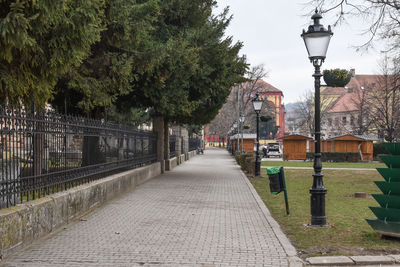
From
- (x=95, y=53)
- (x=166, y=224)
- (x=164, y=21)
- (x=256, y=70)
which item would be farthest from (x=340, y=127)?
(x=166, y=224)

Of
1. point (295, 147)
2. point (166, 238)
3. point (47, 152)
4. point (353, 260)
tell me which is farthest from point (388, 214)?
point (295, 147)

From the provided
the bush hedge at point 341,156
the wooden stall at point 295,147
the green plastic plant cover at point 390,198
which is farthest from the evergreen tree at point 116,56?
the wooden stall at point 295,147

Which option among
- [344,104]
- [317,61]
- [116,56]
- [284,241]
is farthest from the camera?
[344,104]

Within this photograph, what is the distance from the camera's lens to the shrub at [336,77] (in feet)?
30.3

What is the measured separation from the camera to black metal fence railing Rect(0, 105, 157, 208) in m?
6.61

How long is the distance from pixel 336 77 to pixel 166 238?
479cm

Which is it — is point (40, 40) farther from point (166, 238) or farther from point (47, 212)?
point (166, 238)

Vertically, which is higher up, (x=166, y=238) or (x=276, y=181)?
(x=276, y=181)

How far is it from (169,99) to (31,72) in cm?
1029

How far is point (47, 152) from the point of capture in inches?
323

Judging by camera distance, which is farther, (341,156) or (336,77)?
(341,156)

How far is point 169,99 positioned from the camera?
701 inches

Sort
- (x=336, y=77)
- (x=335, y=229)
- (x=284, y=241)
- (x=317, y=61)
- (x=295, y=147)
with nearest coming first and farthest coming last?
(x=284, y=241), (x=335, y=229), (x=317, y=61), (x=336, y=77), (x=295, y=147)

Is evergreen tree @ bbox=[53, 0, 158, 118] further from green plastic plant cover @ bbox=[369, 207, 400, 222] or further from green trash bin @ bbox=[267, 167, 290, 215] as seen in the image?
green plastic plant cover @ bbox=[369, 207, 400, 222]
